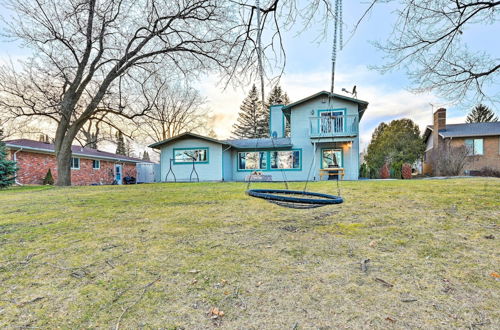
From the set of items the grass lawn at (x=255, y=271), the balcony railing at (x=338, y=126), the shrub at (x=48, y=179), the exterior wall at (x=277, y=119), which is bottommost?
the grass lawn at (x=255, y=271)

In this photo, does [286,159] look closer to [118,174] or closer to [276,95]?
[276,95]

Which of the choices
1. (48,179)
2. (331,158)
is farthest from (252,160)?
(48,179)

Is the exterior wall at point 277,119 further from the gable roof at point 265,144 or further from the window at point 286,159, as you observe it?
the window at point 286,159

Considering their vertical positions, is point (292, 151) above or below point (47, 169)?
above

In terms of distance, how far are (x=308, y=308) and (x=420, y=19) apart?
680 centimetres

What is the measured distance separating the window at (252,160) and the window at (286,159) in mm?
594

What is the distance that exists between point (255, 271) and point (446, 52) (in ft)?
26.3

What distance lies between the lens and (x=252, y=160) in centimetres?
1641

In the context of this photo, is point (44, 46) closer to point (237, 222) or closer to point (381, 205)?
point (237, 222)

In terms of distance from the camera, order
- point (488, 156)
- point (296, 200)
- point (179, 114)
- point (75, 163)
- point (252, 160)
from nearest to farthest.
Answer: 1. point (296, 200)
2. point (252, 160)
3. point (75, 163)
4. point (488, 156)
5. point (179, 114)

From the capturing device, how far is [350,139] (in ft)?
45.4

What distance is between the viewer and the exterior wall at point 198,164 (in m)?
15.3

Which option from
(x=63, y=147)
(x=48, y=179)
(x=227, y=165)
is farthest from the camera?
(x=227, y=165)

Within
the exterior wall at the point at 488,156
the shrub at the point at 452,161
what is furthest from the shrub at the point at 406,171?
the exterior wall at the point at 488,156
